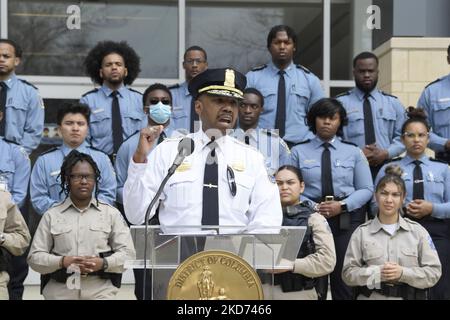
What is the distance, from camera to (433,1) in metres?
10.6

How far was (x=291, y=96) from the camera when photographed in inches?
318

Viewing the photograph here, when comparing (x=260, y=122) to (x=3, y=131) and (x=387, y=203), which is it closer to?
(x=387, y=203)

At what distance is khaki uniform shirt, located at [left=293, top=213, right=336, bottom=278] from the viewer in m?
6.28

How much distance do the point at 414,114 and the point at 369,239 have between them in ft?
5.28

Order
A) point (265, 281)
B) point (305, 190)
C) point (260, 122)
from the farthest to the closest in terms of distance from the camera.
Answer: point (260, 122)
point (305, 190)
point (265, 281)

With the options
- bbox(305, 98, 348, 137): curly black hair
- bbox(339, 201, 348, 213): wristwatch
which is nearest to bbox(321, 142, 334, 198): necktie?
bbox(339, 201, 348, 213): wristwatch

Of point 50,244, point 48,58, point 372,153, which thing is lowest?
point 50,244

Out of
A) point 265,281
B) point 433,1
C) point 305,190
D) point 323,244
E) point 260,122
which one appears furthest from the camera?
point 433,1

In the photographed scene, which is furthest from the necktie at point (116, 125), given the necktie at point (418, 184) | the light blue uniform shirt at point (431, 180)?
the necktie at point (418, 184)

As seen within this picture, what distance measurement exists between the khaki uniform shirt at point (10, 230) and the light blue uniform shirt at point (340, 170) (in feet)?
7.20

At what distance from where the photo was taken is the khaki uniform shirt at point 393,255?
652 centimetres

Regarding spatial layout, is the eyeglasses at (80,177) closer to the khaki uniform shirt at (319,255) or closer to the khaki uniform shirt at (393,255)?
the khaki uniform shirt at (319,255)

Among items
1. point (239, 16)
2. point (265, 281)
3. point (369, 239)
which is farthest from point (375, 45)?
point (265, 281)

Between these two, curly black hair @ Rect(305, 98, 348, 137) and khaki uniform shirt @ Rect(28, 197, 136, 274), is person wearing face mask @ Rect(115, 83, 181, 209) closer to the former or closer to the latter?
khaki uniform shirt @ Rect(28, 197, 136, 274)
